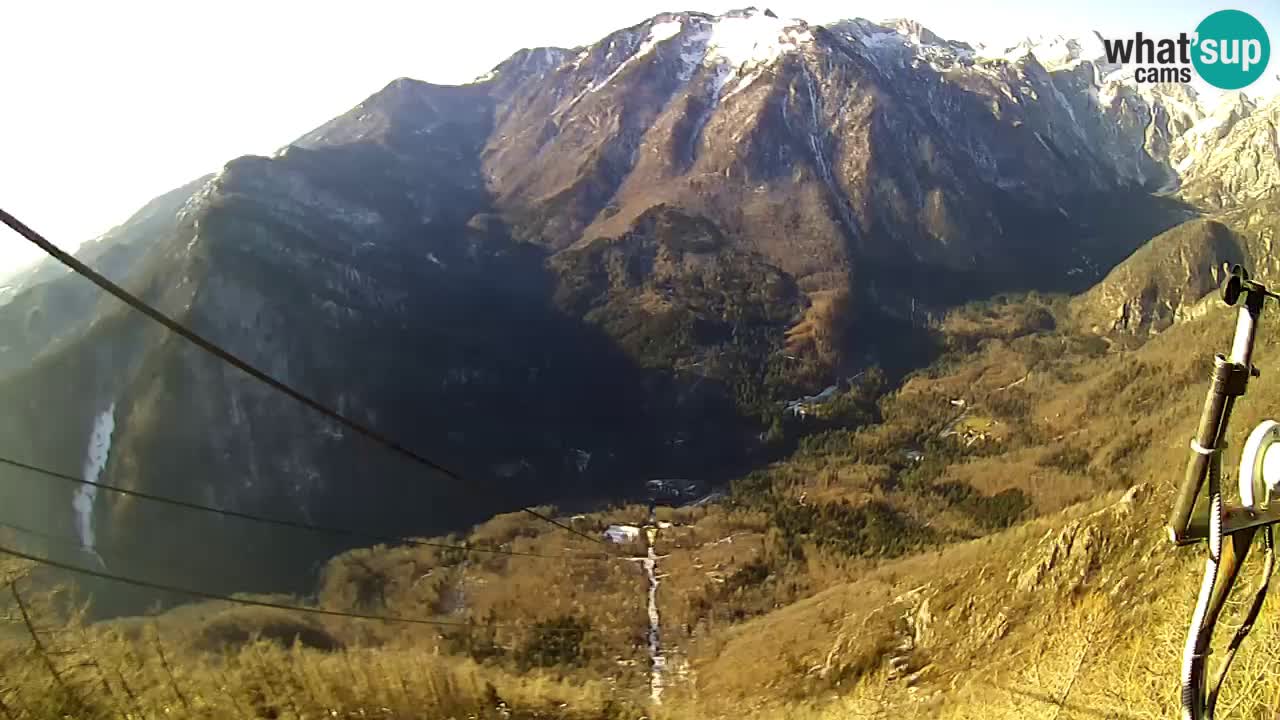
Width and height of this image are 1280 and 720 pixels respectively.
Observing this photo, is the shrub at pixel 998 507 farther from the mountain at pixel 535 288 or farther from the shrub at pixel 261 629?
the shrub at pixel 261 629

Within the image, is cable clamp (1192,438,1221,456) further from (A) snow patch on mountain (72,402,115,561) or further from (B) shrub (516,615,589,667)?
(A) snow patch on mountain (72,402,115,561)

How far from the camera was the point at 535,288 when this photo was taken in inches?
4963

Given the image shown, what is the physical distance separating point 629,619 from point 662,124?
140423 mm

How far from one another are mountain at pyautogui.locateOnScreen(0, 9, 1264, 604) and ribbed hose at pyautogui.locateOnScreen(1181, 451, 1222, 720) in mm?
31560

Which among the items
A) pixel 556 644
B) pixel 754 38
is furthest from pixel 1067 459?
pixel 754 38

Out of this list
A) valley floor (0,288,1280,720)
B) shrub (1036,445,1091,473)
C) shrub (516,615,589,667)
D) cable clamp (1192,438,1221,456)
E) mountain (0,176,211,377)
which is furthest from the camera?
mountain (0,176,211,377)

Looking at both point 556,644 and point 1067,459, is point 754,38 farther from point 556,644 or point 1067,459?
point 556,644

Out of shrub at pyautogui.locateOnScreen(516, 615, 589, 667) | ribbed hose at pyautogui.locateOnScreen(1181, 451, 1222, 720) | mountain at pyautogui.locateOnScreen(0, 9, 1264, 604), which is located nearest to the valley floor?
shrub at pyautogui.locateOnScreen(516, 615, 589, 667)

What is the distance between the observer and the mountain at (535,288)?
64.0 metres

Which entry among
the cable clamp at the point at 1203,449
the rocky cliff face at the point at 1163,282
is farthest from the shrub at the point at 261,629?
the rocky cliff face at the point at 1163,282

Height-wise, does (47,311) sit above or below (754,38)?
below

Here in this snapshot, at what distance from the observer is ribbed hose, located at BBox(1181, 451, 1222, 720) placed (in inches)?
138

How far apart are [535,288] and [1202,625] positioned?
12514 centimetres

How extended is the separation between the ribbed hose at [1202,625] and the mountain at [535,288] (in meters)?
31.6
